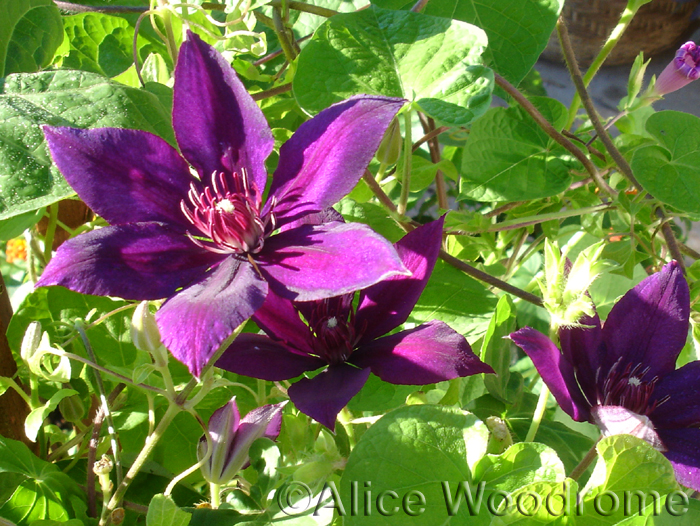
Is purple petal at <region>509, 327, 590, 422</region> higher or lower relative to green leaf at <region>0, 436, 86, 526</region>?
higher

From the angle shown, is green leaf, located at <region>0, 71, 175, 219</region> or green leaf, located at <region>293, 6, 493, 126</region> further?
green leaf, located at <region>293, 6, 493, 126</region>

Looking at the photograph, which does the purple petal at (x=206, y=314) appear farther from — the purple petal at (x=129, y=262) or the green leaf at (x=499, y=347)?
the green leaf at (x=499, y=347)

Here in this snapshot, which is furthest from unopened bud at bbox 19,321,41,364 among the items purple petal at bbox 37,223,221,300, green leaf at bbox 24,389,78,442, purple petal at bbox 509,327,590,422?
purple petal at bbox 509,327,590,422

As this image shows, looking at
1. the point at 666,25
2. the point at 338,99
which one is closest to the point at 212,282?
the point at 338,99

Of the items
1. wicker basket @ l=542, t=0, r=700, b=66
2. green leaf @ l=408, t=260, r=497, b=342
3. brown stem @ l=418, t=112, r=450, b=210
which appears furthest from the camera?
wicker basket @ l=542, t=0, r=700, b=66

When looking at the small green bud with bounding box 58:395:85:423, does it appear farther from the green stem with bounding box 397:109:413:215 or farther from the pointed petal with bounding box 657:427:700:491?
the pointed petal with bounding box 657:427:700:491

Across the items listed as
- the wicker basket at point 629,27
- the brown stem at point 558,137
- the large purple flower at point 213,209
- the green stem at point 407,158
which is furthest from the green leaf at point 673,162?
the wicker basket at point 629,27
